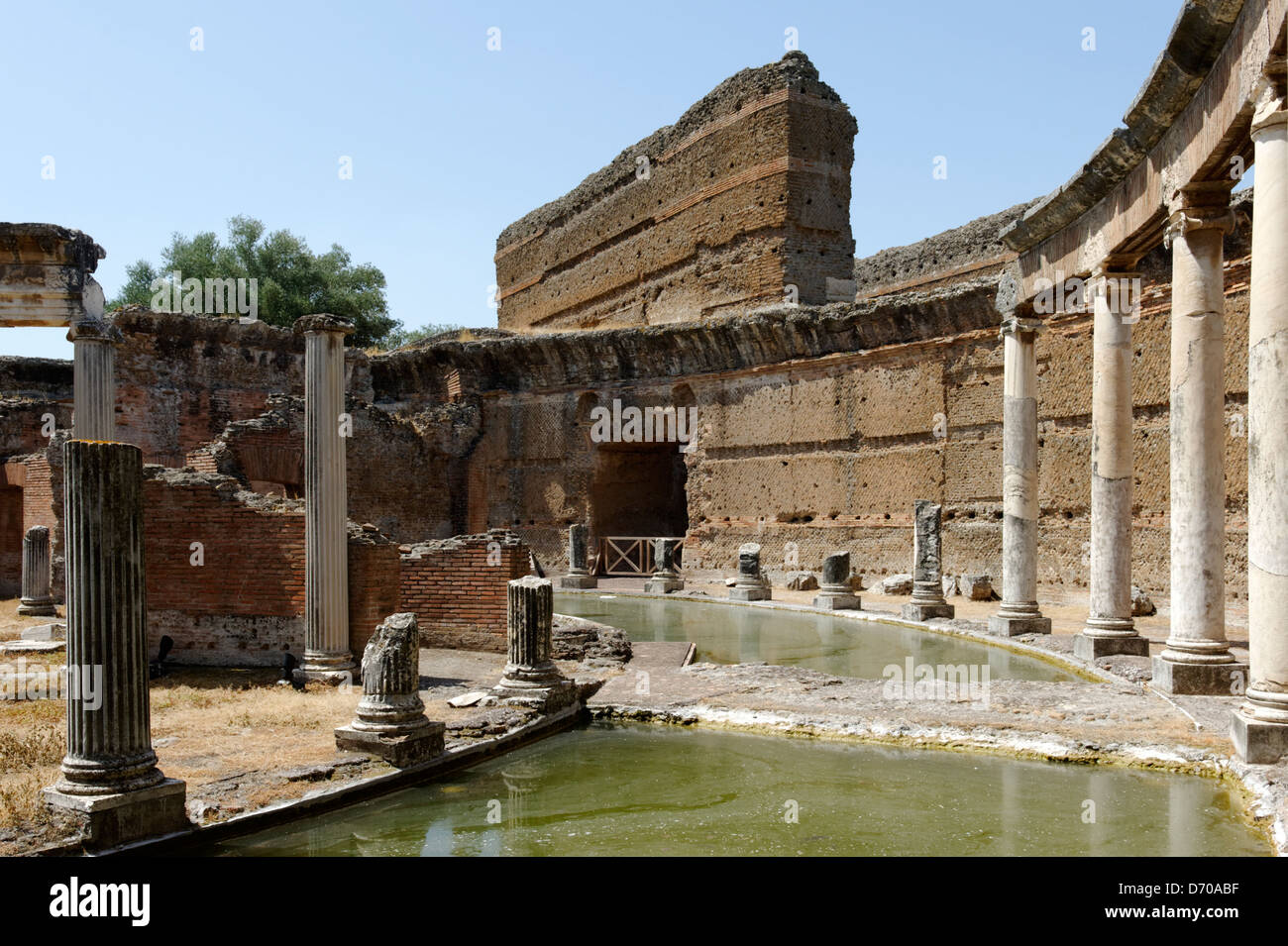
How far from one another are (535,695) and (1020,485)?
753cm

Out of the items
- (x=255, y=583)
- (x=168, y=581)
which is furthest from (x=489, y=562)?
(x=168, y=581)

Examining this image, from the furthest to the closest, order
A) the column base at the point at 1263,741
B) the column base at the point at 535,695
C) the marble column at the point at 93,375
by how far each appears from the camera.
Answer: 1. the marble column at the point at 93,375
2. the column base at the point at 535,695
3. the column base at the point at 1263,741

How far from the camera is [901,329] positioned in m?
20.1

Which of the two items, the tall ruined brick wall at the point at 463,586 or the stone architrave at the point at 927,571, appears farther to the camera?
the stone architrave at the point at 927,571

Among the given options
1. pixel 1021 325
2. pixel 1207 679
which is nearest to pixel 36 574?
pixel 1021 325

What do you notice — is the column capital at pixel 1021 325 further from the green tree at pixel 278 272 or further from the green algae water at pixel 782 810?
the green tree at pixel 278 272

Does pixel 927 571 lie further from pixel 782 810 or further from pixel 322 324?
pixel 782 810

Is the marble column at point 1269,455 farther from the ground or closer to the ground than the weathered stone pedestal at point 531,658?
farther from the ground

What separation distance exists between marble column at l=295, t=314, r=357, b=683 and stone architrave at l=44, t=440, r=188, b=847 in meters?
3.82

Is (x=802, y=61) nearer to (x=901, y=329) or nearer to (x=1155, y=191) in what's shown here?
(x=901, y=329)

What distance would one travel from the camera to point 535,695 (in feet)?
27.1

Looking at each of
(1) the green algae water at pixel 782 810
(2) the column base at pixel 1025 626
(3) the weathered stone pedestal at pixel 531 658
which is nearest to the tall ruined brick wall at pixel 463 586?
(3) the weathered stone pedestal at pixel 531 658

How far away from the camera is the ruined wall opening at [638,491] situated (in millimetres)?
25484

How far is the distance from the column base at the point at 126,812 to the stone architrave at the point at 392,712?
58.4 inches
